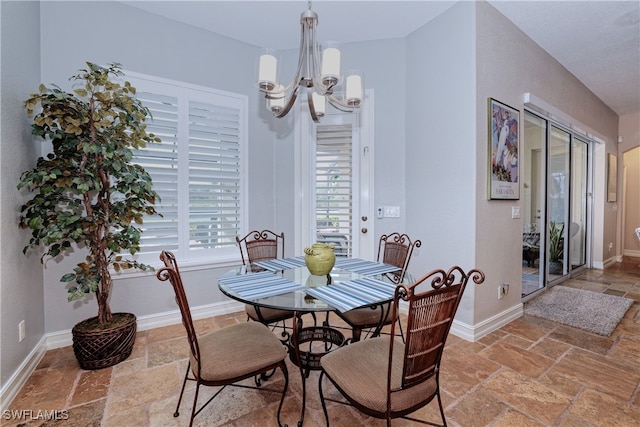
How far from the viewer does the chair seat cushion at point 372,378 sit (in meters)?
1.20

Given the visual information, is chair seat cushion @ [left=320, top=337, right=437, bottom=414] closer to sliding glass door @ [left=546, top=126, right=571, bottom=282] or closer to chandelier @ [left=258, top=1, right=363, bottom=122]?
chandelier @ [left=258, top=1, right=363, bottom=122]

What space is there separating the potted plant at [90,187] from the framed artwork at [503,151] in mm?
2934

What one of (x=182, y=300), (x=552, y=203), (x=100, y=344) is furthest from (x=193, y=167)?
(x=552, y=203)

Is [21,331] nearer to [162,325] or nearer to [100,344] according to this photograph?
[100,344]

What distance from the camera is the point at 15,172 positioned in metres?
1.92

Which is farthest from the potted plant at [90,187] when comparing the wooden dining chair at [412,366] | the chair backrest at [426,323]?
the chair backrest at [426,323]

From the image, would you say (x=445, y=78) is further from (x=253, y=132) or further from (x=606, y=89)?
(x=606, y=89)

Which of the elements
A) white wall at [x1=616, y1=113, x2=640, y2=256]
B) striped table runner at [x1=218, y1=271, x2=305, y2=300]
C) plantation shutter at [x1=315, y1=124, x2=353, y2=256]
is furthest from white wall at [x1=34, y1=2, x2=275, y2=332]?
white wall at [x1=616, y1=113, x2=640, y2=256]

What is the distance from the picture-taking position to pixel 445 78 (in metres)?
2.75

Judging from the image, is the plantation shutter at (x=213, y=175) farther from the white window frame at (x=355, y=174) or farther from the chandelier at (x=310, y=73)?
the chandelier at (x=310, y=73)

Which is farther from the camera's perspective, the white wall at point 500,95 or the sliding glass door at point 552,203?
the sliding glass door at point 552,203

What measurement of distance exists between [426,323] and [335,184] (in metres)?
2.39

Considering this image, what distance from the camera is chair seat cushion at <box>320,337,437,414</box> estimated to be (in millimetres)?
1198

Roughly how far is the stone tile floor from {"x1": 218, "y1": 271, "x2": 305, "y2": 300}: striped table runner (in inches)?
28.6
